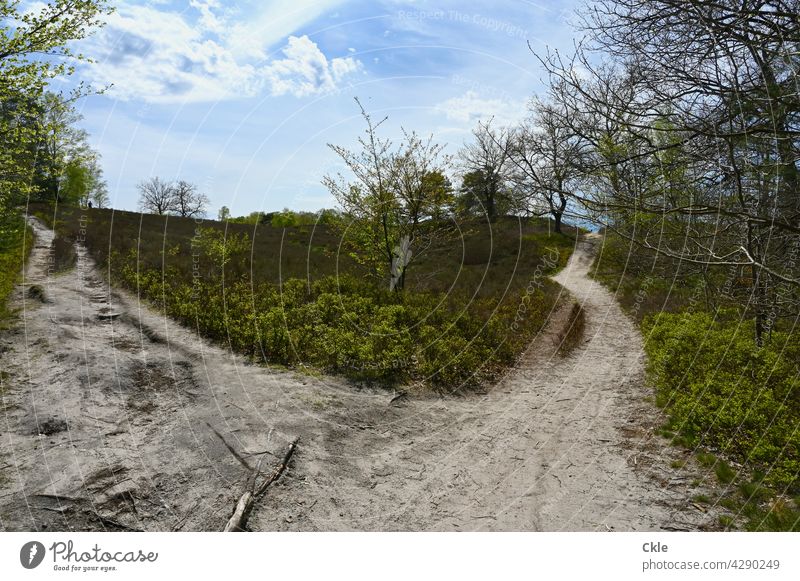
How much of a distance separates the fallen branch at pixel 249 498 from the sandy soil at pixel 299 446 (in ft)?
0.35

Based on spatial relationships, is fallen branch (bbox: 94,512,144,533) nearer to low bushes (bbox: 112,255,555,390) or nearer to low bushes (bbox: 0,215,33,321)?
low bushes (bbox: 112,255,555,390)

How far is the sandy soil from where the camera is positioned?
5.32 m

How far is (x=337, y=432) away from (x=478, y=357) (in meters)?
5.43

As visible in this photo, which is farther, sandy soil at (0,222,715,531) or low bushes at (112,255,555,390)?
low bushes at (112,255,555,390)

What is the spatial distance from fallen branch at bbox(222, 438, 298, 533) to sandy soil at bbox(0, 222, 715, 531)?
0.35 ft

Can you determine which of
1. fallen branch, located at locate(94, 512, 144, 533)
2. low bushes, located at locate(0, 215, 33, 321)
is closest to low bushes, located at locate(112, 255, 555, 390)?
low bushes, located at locate(0, 215, 33, 321)

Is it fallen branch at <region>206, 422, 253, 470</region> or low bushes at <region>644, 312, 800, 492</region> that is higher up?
low bushes at <region>644, 312, 800, 492</region>

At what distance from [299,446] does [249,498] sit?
1.49 metres

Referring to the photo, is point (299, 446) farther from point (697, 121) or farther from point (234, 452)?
point (697, 121)

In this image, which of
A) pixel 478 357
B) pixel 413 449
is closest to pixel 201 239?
pixel 478 357

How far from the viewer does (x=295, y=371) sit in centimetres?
986

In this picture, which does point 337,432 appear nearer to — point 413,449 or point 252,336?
point 413,449

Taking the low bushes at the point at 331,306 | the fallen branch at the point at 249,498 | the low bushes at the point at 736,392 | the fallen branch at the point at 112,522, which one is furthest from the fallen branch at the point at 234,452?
the low bushes at the point at 736,392

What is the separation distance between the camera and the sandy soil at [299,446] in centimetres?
532
